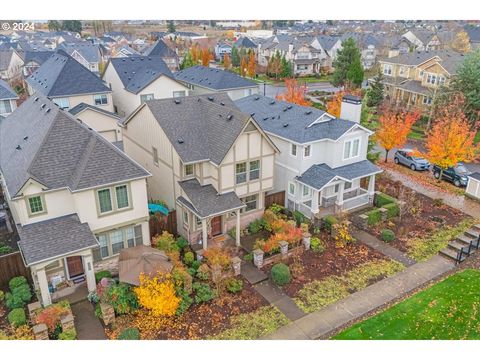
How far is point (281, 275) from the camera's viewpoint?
71.1 feet

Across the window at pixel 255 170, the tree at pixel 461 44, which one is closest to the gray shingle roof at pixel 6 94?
the window at pixel 255 170

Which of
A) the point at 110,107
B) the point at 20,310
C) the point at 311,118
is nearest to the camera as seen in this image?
the point at 20,310

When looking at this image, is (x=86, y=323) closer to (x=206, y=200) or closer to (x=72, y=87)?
(x=206, y=200)

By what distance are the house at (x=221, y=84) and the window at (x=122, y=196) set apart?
29.8 m

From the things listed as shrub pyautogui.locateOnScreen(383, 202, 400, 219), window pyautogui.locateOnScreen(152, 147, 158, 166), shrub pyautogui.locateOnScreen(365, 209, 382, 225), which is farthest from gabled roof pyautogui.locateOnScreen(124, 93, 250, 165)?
shrub pyautogui.locateOnScreen(383, 202, 400, 219)

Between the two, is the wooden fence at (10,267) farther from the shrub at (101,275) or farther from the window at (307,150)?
the window at (307,150)

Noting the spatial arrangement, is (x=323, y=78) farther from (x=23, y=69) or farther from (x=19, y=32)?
(x=19, y=32)

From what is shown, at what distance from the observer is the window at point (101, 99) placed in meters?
42.9

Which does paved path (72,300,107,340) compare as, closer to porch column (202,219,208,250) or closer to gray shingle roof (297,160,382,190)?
porch column (202,219,208,250)

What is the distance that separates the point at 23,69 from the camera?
7156cm

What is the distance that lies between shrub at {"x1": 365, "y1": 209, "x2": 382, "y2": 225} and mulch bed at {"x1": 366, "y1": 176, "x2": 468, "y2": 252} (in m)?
0.34

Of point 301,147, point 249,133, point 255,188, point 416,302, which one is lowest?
point 416,302

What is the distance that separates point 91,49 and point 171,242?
8164 centimetres

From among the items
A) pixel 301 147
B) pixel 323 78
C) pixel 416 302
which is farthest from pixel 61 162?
pixel 323 78
